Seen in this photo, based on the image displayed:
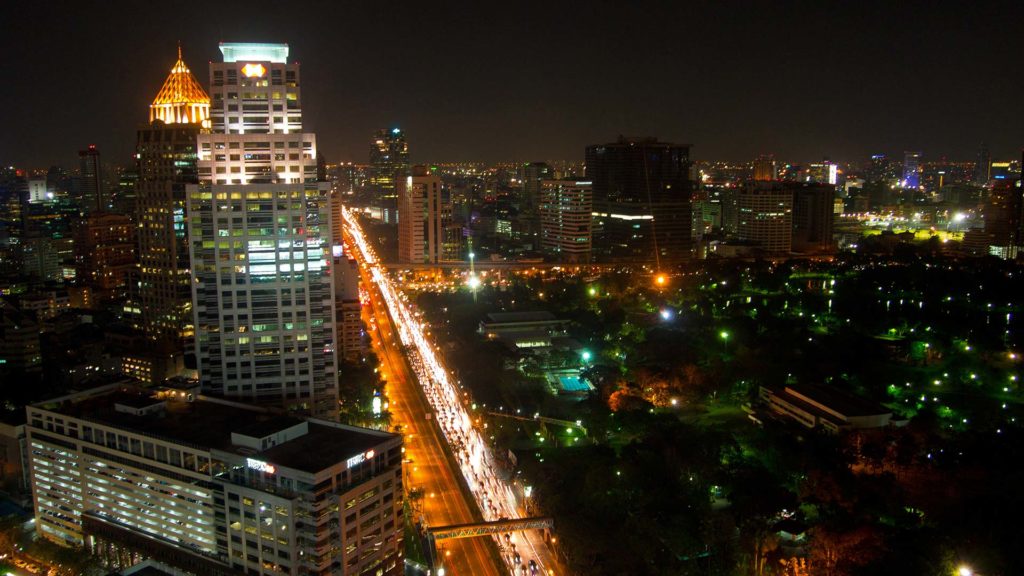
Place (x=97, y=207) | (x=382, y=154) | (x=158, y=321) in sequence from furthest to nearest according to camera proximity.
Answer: (x=382, y=154)
(x=97, y=207)
(x=158, y=321)

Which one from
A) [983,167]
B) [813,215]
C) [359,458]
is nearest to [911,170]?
[983,167]

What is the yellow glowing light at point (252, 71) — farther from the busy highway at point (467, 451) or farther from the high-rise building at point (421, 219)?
the high-rise building at point (421, 219)

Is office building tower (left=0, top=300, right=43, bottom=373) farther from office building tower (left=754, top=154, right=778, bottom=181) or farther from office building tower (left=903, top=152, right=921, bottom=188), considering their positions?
office building tower (left=903, top=152, right=921, bottom=188)

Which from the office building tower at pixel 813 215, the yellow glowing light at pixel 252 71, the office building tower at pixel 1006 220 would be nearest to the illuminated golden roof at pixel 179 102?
the yellow glowing light at pixel 252 71

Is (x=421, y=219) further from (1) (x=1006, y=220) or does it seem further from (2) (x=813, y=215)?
(1) (x=1006, y=220)

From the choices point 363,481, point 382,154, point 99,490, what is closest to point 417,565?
point 363,481

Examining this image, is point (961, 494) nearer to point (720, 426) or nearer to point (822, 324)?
point (720, 426)

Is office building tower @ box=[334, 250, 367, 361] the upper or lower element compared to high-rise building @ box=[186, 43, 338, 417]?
lower

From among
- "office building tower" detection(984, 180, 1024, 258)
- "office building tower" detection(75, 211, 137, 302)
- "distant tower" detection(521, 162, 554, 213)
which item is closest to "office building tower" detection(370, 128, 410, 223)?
"distant tower" detection(521, 162, 554, 213)
